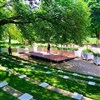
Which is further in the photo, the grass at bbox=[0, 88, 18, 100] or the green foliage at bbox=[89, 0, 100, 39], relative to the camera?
the green foliage at bbox=[89, 0, 100, 39]

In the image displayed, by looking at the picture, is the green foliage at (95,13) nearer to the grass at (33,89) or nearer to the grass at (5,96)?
the grass at (33,89)

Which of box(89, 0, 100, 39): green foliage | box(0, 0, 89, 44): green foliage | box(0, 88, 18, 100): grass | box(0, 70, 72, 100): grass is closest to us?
box(0, 88, 18, 100): grass

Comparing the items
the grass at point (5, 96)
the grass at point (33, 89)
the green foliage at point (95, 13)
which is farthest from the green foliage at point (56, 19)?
the green foliage at point (95, 13)

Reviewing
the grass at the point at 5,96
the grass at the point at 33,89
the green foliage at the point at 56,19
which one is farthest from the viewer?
the green foliage at the point at 56,19

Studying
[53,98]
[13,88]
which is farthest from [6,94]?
[53,98]

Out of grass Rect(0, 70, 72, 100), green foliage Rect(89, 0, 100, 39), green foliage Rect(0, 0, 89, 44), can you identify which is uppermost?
green foliage Rect(89, 0, 100, 39)

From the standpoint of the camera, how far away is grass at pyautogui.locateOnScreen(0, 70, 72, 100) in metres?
6.04

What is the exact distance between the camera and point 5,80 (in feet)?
24.2

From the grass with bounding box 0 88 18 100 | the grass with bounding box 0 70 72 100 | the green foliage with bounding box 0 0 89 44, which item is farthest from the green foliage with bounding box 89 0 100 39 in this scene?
the grass with bounding box 0 88 18 100

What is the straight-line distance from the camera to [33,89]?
21.7 ft

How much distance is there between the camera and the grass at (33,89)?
604cm

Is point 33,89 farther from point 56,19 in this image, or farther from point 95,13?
point 95,13

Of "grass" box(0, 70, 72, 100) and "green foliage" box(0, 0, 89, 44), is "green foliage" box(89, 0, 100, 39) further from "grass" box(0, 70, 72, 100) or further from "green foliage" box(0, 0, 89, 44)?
"grass" box(0, 70, 72, 100)

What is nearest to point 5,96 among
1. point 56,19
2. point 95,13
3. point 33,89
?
point 33,89
